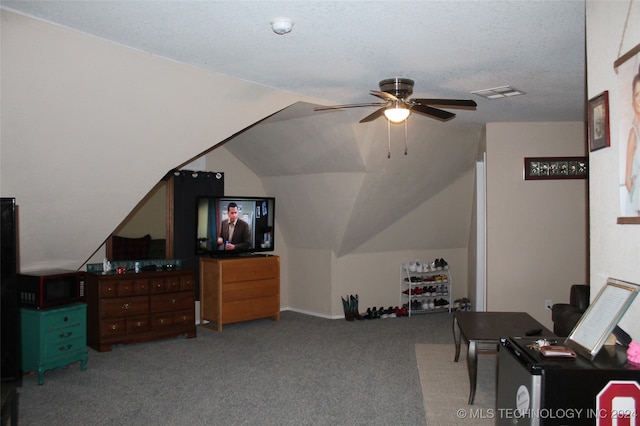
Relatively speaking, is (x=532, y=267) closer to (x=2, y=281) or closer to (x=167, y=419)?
(x=167, y=419)

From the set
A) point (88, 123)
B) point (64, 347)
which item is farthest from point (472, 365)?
point (64, 347)

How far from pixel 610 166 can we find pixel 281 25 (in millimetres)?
1920

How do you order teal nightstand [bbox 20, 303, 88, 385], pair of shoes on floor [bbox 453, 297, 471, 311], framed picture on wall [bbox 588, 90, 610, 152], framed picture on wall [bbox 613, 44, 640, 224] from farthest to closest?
pair of shoes on floor [bbox 453, 297, 471, 311]
teal nightstand [bbox 20, 303, 88, 385]
framed picture on wall [bbox 588, 90, 610, 152]
framed picture on wall [bbox 613, 44, 640, 224]

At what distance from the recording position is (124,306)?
17.6ft

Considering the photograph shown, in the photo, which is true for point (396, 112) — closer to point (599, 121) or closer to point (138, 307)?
point (599, 121)

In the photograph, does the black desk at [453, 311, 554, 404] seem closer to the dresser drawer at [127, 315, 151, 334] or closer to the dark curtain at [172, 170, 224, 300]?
the dresser drawer at [127, 315, 151, 334]

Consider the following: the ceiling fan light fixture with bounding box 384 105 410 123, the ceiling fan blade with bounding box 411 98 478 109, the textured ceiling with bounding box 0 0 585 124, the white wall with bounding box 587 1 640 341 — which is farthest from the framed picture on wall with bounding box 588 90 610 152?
the ceiling fan light fixture with bounding box 384 105 410 123

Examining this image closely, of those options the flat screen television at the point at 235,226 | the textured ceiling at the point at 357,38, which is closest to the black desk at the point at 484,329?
the textured ceiling at the point at 357,38

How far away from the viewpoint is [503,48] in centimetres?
348

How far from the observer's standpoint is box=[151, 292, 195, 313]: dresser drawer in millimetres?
5594

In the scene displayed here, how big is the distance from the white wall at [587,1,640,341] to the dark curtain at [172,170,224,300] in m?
4.78

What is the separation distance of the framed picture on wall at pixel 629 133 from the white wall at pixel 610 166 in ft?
0.06

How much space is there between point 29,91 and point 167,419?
241 cm

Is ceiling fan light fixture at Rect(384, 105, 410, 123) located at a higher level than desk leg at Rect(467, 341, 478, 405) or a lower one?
higher
